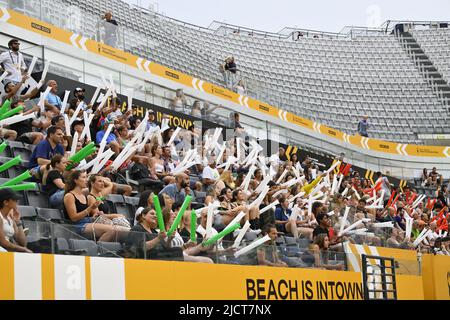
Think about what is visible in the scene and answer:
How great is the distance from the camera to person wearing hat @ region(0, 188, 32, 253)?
6156mm

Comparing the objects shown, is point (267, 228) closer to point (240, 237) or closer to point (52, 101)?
point (240, 237)

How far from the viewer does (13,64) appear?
1166cm

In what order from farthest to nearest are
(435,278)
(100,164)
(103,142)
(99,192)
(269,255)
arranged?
(435,278), (103,142), (100,164), (269,255), (99,192)

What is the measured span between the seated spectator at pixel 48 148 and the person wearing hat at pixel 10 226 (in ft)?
8.17

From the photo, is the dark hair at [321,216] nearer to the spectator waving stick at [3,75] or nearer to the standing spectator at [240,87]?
the spectator waving stick at [3,75]

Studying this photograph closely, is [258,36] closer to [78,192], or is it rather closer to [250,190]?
[250,190]

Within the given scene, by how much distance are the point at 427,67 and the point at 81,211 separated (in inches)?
1054

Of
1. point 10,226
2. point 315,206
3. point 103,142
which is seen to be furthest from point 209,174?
point 10,226

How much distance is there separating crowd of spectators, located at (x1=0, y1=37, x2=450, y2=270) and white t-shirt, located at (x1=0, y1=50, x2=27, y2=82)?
15 centimetres

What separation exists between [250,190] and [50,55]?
437 cm

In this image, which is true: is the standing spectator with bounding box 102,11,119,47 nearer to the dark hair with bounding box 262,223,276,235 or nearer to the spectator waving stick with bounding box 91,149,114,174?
the spectator waving stick with bounding box 91,149,114,174

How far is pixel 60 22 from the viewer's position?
1541cm

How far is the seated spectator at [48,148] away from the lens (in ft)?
29.5

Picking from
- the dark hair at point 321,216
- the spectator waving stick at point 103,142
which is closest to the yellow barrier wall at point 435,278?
the dark hair at point 321,216
